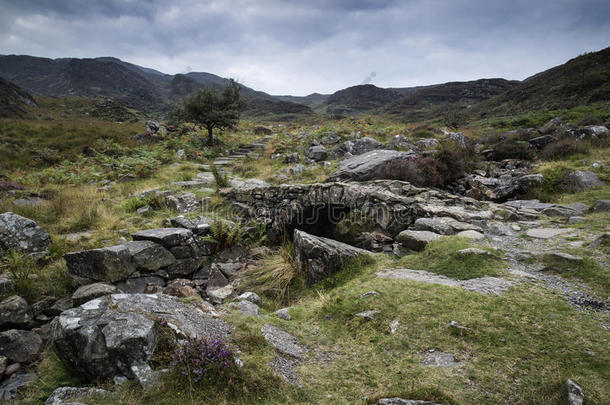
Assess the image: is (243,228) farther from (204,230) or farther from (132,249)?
(132,249)

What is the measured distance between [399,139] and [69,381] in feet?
51.5

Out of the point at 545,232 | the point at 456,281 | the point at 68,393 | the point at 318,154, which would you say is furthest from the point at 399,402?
the point at 318,154

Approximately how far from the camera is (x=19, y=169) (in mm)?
14812

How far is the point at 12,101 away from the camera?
140 ft

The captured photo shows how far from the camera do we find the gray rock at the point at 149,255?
21.4 feet

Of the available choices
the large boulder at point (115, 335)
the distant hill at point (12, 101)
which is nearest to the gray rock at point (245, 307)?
the large boulder at point (115, 335)

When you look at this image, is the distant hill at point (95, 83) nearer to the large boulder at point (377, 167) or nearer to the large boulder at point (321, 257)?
the large boulder at point (377, 167)

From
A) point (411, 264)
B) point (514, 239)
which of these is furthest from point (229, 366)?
point (514, 239)

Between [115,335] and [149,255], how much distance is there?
13.2ft

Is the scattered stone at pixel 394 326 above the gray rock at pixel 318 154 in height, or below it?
below

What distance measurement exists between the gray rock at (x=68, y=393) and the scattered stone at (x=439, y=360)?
3415 millimetres

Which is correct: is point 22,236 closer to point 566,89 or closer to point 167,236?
point 167,236

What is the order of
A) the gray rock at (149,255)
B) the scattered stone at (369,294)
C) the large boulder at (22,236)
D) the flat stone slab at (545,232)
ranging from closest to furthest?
1. the scattered stone at (369,294)
2. the flat stone slab at (545,232)
3. the large boulder at (22,236)
4. the gray rock at (149,255)

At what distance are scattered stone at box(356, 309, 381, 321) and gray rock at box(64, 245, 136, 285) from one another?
5.48 m
